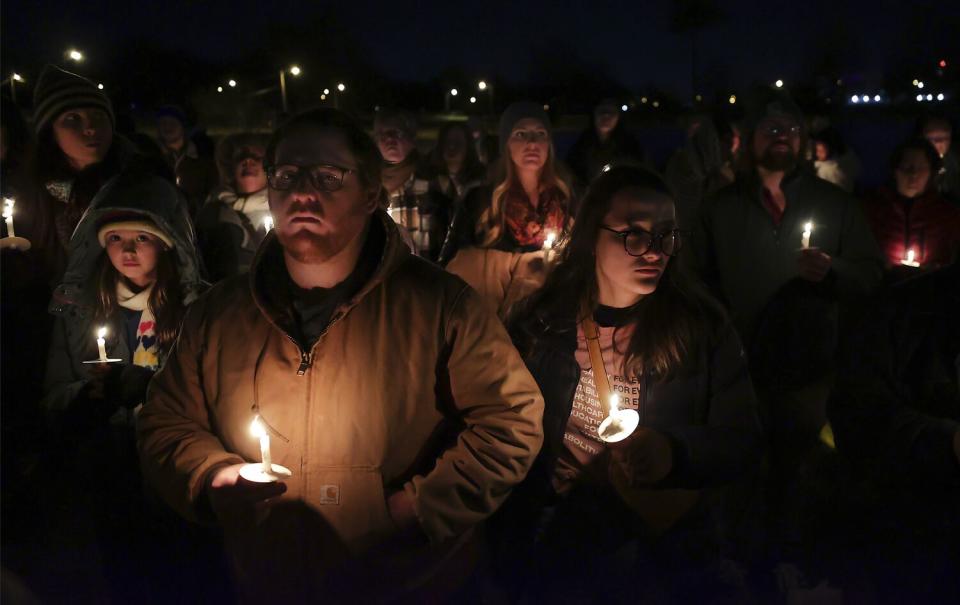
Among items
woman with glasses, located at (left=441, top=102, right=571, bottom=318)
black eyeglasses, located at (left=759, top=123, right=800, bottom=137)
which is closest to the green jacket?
black eyeglasses, located at (left=759, top=123, right=800, bottom=137)

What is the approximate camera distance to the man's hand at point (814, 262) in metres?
3.75

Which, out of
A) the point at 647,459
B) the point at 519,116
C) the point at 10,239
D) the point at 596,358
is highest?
the point at 519,116

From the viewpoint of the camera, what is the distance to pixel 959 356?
246cm

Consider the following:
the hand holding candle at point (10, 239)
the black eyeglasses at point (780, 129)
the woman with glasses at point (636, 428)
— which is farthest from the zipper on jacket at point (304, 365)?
the black eyeglasses at point (780, 129)

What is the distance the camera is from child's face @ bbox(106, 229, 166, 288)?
3.75 meters

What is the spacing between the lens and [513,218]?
17.0 ft

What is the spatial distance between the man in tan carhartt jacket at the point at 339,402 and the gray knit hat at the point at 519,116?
3.34 metres

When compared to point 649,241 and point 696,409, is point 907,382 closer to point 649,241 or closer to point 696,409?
point 696,409

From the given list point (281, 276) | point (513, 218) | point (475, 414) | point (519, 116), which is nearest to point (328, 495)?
point (475, 414)

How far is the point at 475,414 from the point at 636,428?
0.60 meters

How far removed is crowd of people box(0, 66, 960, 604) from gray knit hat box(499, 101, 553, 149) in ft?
5.11

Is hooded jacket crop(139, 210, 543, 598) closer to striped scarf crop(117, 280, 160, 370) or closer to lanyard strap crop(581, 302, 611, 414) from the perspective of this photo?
lanyard strap crop(581, 302, 611, 414)

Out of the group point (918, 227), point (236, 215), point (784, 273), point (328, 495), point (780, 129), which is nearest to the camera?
point (328, 495)

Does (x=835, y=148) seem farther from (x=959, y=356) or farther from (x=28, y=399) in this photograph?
(x=28, y=399)
